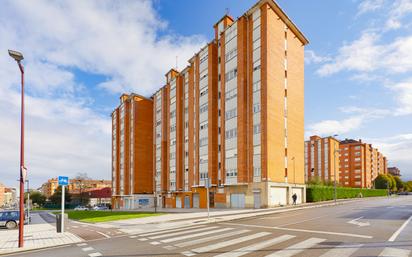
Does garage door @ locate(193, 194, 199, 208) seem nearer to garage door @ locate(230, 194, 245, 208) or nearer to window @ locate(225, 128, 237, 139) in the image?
garage door @ locate(230, 194, 245, 208)

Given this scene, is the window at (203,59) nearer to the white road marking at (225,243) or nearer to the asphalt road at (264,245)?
the asphalt road at (264,245)

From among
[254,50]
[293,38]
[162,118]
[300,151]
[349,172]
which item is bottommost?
[349,172]

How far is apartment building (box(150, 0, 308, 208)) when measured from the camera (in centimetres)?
3872

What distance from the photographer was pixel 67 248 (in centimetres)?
1220

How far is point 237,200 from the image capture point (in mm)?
40875

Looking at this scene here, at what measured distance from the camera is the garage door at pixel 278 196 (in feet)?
123

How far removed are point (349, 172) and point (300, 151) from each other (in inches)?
3449

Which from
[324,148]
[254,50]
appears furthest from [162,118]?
[324,148]

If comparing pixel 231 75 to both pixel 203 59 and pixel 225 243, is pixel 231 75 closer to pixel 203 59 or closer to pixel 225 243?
pixel 203 59

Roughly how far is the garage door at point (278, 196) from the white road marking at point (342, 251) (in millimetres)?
27163

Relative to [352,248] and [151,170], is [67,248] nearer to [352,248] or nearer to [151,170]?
[352,248]

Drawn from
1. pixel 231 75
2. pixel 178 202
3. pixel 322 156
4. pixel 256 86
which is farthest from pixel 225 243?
pixel 322 156

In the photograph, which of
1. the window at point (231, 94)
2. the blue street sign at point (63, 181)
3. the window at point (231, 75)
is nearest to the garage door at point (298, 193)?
the window at point (231, 94)

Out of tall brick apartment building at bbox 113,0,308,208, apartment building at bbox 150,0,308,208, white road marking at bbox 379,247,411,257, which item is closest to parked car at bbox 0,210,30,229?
apartment building at bbox 150,0,308,208
